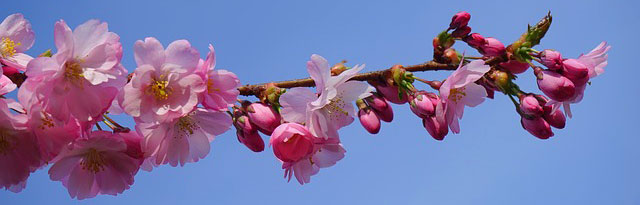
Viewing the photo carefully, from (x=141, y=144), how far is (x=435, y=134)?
926mm

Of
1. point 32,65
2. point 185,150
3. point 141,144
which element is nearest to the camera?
point 32,65

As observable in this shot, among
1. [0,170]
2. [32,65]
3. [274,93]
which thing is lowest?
[0,170]

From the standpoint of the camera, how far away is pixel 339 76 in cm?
165

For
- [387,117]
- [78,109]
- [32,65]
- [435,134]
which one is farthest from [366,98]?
[32,65]

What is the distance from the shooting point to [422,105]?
5.55 ft

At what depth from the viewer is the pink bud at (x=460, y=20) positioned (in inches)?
73.7

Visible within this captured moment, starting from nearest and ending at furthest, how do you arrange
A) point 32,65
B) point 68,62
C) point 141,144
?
1. point 32,65
2. point 68,62
3. point 141,144

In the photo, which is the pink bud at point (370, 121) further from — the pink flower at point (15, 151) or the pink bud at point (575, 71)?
the pink flower at point (15, 151)

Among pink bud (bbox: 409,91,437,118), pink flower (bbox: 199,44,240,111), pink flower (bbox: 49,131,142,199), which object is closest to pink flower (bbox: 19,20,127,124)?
pink flower (bbox: 49,131,142,199)

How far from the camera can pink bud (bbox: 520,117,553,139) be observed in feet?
5.92

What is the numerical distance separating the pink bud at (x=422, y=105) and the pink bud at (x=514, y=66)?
0.31 m

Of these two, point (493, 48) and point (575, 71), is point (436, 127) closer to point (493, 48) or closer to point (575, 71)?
point (493, 48)

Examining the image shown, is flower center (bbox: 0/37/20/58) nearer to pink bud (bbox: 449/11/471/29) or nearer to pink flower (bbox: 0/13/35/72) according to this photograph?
pink flower (bbox: 0/13/35/72)

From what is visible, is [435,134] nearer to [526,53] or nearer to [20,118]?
[526,53]
